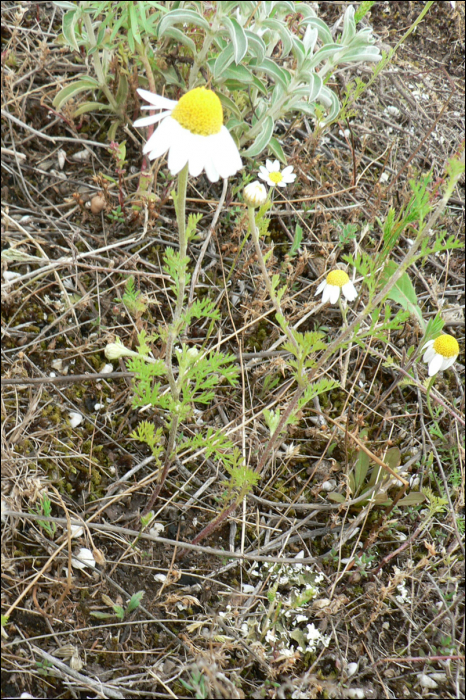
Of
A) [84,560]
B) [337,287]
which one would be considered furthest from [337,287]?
[84,560]

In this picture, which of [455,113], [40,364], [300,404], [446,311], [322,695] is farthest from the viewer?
[455,113]

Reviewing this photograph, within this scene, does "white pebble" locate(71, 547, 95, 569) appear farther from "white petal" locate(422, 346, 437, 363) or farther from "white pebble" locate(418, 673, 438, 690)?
"white petal" locate(422, 346, 437, 363)

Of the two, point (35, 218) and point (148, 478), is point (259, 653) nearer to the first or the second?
point (148, 478)

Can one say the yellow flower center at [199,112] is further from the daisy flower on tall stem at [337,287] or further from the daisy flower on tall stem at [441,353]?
the daisy flower on tall stem at [441,353]

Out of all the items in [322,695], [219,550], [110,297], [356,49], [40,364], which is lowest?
[322,695]

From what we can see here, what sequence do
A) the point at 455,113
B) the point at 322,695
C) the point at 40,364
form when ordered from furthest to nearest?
1. the point at 455,113
2. the point at 40,364
3. the point at 322,695

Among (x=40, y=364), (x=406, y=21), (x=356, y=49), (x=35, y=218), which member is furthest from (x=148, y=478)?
(x=406, y=21)

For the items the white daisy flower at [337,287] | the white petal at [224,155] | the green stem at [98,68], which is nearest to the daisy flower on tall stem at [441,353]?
the white daisy flower at [337,287]

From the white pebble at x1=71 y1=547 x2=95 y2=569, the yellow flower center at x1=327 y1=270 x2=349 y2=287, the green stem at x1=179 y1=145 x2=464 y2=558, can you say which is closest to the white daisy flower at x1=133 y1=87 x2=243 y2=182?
the green stem at x1=179 y1=145 x2=464 y2=558

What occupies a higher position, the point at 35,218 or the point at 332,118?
the point at 332,118
